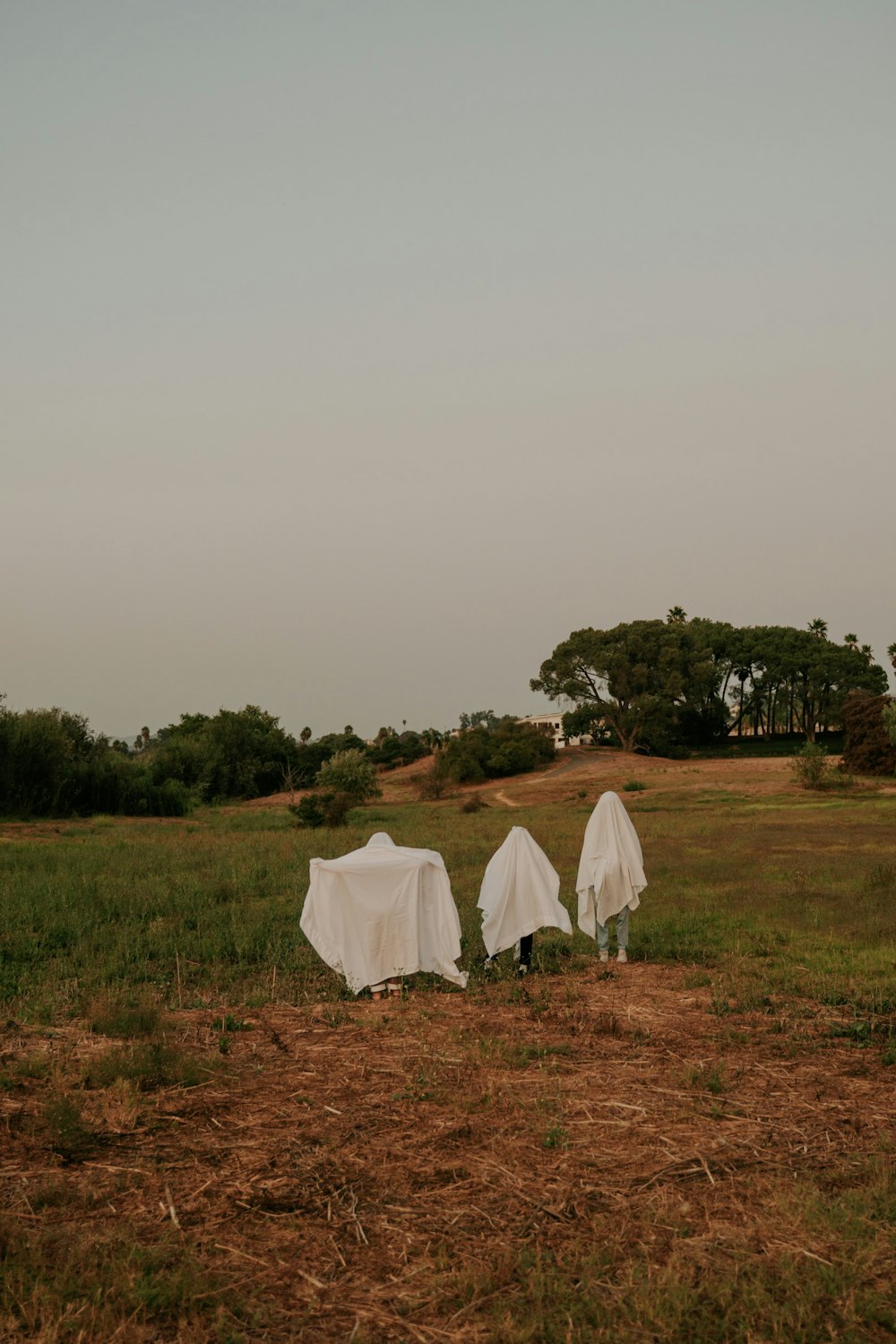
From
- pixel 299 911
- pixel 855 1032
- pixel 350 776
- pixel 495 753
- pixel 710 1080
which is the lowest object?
pixel 855 1032

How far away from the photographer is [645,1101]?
6492 mm

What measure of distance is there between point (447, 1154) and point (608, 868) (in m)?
6.10

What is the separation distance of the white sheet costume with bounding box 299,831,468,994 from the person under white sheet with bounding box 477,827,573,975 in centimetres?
82

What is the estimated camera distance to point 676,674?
71.2 metres

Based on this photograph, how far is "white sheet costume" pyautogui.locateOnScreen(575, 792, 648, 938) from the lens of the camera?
37.9ft

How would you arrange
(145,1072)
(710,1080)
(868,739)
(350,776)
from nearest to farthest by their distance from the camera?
(710,1080) → (145,1072) → (868,739) → (350,776)

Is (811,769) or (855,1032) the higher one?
(811,769)

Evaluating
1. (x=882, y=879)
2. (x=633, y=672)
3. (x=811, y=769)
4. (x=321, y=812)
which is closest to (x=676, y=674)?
(x=633, y=672)

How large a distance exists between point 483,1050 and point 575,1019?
1.41m

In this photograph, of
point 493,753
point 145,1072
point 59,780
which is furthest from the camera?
point 493,753

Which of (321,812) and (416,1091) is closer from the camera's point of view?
(416,1091)

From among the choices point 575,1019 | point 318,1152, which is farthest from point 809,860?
point 318,1152

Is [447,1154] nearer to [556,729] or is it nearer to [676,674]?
[676,674]

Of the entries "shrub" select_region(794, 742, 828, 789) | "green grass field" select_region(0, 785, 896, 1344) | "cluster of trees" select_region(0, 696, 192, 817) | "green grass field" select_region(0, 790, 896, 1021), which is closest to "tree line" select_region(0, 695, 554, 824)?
"cluster of trees" select_region(0, 696, 192, 817)
